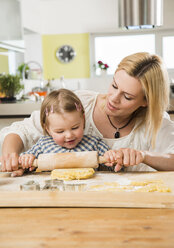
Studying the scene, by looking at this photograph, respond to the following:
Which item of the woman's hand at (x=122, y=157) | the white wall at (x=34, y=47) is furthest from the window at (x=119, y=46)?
the woman's hand at (x=122, y=157)

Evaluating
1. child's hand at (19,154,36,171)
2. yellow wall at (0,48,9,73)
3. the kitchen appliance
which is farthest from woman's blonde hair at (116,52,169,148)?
yellow wall at (0,48,9,73)

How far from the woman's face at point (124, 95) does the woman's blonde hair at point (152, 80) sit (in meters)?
0.02

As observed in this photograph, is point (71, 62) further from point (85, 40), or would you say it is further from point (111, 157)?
point (111, 157)

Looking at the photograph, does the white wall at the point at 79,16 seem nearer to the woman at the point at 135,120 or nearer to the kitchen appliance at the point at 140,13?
the kitchen appliance at the point at 140,13

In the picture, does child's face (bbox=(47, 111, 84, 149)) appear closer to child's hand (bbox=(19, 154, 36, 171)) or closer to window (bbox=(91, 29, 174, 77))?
child's hand (bbox=(19, 154, 36, 171))

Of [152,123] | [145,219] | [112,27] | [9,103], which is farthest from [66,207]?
[112,27]

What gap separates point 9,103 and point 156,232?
1.97m

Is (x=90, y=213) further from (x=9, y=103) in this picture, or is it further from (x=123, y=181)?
(x=9, y=103)

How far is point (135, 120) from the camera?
1.56m

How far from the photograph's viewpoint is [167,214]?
734mm

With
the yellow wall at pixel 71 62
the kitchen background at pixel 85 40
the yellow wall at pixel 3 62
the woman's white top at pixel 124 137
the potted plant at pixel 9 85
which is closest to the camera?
the woman's white top at pixel 124 137

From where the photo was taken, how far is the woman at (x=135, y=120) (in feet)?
4.42

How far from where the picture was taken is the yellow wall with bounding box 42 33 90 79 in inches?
254

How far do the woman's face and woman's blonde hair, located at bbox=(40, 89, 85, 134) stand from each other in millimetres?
154
